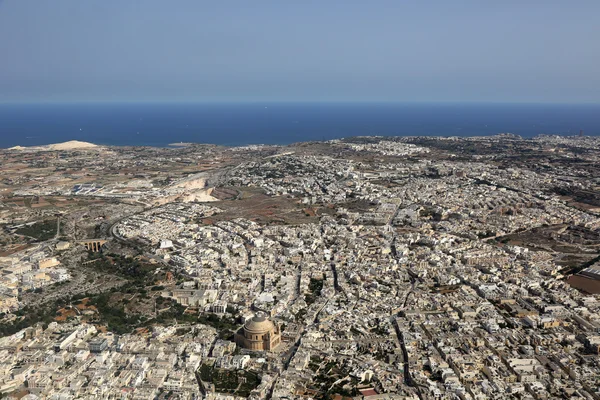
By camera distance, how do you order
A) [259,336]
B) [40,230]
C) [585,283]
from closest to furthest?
[259,336]
[585,283]
[40,230]

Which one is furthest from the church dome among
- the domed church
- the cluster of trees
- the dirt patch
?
the cluster of trees

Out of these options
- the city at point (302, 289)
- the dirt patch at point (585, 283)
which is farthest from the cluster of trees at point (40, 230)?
the dirt patch at point (585, 283)

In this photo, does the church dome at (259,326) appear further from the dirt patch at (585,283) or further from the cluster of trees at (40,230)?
the cluster of trees at (40,230)

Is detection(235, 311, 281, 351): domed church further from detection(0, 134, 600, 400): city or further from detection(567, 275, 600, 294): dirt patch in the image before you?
detection(567, 275, 600, 294): dirt patch

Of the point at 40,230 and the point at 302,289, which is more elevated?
the point at 302,289

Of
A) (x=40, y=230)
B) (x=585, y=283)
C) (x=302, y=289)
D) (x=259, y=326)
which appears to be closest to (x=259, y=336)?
(x=259, y=326)

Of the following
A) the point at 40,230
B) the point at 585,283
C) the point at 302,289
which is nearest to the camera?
the point at 302,289

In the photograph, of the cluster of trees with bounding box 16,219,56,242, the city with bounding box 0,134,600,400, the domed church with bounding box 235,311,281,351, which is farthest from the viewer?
the cluster of trees with bounding box 16,219,56,242

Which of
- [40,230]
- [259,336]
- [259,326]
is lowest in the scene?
[40,230]

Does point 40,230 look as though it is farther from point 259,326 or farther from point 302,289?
point 259,326

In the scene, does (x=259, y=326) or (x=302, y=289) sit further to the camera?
(x=302, y=289)
